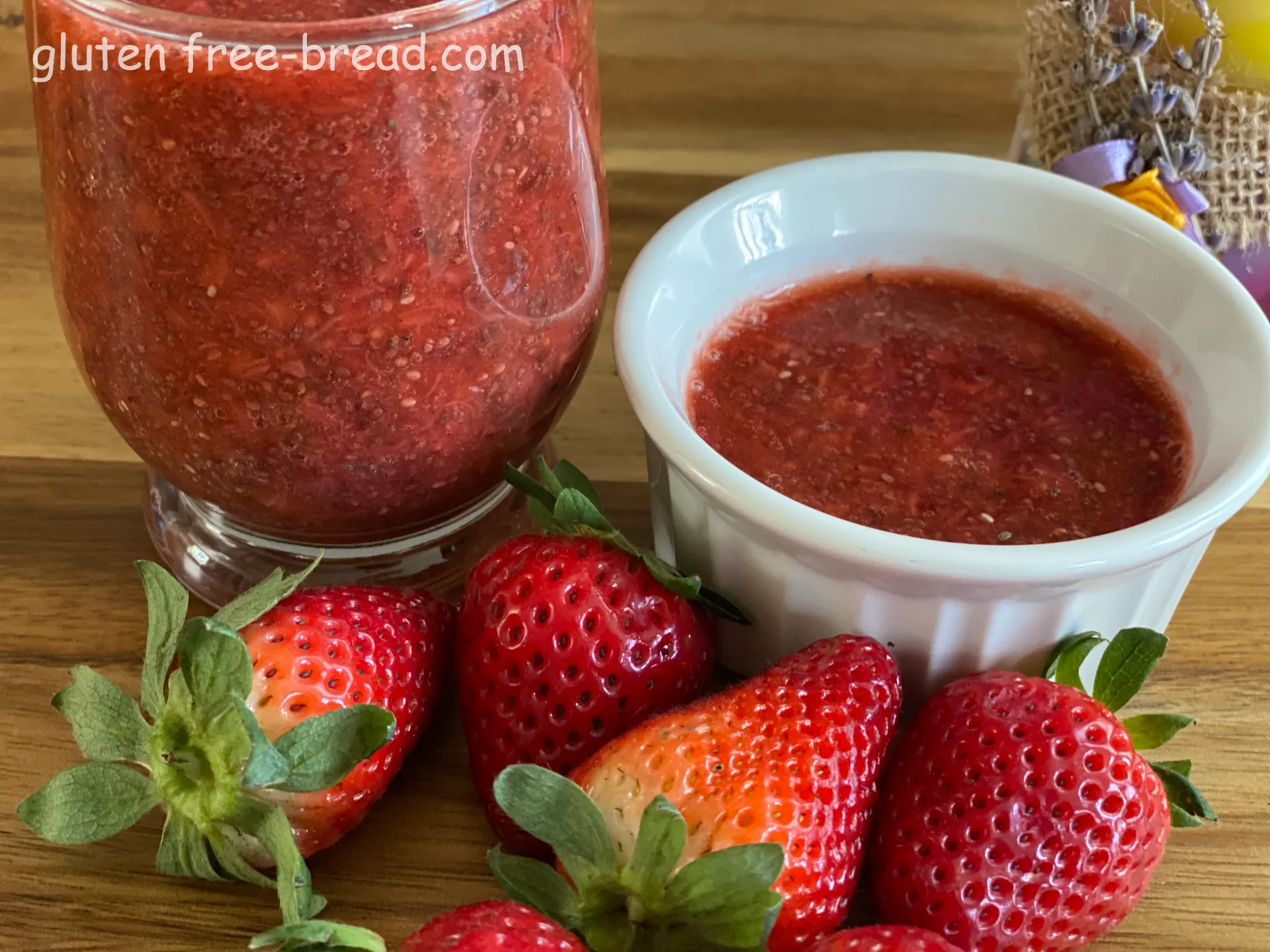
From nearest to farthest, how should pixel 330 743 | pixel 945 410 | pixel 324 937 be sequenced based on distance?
pixel 324 937 → pixel 330 743 → pixel 945 410

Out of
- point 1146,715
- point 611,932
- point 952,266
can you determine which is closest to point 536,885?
point 611,932

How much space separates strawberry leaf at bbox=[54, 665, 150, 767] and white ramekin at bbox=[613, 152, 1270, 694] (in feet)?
1.18

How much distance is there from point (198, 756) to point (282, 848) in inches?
3.0

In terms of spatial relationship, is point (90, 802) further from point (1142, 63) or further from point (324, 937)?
point (1142, 63)

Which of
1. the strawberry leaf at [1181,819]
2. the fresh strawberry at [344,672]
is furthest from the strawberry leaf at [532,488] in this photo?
the strawberry leaf at [1181,819]

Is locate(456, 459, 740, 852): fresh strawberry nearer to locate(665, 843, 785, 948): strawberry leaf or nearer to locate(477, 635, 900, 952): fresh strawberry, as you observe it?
locate(477, 635, 900, 952): fresh strawberry

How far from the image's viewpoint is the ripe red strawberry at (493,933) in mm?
586

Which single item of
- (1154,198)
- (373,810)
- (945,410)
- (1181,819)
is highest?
(1154,198)

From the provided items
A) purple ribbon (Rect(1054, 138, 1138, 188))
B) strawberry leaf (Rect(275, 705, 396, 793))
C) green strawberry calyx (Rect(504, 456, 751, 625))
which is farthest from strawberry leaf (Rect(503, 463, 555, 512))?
purple ribbon (Rect(1054, 138, 1138, 188))

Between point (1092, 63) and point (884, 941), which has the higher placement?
point (1092, 63)

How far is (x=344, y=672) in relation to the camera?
0.73 metres

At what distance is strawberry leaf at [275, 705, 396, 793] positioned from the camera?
665mm

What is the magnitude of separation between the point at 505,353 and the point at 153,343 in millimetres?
222

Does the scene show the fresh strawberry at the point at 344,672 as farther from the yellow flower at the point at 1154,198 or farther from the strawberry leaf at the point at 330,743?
the yellow flower at the point at 1154,198
